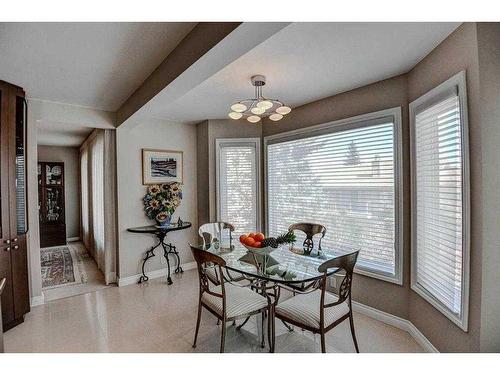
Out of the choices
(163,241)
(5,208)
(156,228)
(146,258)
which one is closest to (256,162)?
(156,228)

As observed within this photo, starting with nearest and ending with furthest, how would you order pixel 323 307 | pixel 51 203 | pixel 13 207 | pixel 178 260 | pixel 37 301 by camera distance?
pixel 323 307 → pixel 13 207 → pixel 37 301 → pixel 178 260 → pixel 51 203

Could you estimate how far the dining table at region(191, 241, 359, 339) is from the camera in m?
1.92

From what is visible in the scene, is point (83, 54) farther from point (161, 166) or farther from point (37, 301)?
point (37, 301)

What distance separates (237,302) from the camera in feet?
6.75

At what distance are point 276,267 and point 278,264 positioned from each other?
0.08 metres

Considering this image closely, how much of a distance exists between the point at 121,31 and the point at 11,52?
970mm

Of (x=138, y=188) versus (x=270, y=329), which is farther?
(x=138, y=188)

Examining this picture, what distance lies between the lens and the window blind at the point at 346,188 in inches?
101

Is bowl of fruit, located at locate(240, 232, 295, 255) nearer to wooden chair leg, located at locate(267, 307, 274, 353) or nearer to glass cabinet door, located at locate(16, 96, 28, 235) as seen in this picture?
wooden chair leg, located at locate(267, 307, 274, 353)

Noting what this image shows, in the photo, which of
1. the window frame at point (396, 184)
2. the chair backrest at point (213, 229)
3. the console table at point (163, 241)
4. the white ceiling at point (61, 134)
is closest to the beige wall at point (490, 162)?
the window frame at point (396, 184)

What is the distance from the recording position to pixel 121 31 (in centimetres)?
171

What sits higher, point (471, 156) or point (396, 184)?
point (471, 156)
